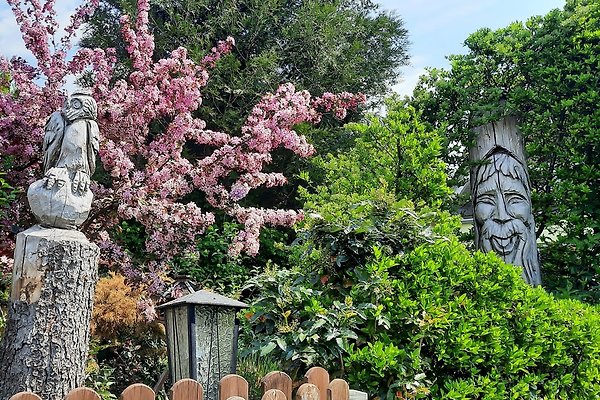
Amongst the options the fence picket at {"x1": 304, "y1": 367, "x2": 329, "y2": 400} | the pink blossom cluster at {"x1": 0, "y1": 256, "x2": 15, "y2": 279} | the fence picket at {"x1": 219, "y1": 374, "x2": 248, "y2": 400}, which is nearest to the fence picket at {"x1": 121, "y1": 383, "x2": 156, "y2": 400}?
the fence picket at {"x1": 219, "y1": 374, "x2": 248, "y2": 400}

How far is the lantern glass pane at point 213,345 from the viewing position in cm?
277

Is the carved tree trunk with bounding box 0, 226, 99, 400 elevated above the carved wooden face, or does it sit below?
below

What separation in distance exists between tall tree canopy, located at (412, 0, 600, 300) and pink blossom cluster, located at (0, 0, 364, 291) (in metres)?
2.00

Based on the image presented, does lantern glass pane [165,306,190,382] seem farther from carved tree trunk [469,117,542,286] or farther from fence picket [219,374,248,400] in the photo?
carved tree trunk [469,117,542,286]

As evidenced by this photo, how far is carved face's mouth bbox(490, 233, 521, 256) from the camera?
15.5 ft

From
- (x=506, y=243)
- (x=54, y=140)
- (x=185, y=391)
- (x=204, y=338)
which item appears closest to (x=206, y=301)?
(x=204, y=338)

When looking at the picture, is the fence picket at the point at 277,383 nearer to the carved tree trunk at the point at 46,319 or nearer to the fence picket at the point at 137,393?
the fence picket at the point at 137,393

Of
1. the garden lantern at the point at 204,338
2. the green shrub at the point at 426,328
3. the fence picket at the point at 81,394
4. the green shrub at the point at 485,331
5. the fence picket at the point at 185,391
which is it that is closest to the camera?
the fence picket at the point at 81,394

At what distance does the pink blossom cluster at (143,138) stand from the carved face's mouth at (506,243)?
247cm

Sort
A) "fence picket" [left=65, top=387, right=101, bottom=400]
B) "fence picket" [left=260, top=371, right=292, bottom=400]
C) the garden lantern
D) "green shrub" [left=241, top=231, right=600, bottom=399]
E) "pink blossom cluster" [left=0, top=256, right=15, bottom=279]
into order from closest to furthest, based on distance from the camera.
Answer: "fence picket" [left=65, top=387, right=101, bottom=400] < "fence picket" [left=260, top=371, right=292, bottom=400] < "green shrub" [left=241, top=231, right=600, bottom=399] < the garden lantern < "pink blossom cluster" [left=0, top=256, right=15, bottom=279]

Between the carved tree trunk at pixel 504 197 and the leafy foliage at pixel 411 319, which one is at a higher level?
the carved tree trunk at pixel 504 197

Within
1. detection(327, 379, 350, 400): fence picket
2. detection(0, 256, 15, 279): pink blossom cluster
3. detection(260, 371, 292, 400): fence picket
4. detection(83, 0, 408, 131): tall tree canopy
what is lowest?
detection(327, 379, 350, 400): fence picket

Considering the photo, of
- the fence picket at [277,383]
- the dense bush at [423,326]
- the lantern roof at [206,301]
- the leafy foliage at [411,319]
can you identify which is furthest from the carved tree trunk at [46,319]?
the fence picket at [277,383]

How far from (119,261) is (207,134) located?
1.75 m
